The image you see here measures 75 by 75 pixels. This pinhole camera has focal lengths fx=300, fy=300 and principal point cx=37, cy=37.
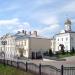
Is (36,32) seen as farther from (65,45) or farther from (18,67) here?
(18,67)

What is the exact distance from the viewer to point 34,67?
26312 millimetres

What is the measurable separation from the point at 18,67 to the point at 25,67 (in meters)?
3.93

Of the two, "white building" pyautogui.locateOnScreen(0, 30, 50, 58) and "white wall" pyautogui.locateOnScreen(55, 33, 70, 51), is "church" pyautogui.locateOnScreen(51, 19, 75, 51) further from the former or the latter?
"white building" pyautogui.locateOnScreen(0, 30, 50, 58)

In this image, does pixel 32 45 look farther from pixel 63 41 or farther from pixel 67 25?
pixel 67 25

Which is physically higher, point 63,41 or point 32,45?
point 63,41

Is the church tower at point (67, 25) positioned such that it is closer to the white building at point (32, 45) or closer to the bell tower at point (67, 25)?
the bell tower at point (67, 25)

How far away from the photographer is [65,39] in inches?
3302

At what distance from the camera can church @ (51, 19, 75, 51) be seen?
8212 centimetres

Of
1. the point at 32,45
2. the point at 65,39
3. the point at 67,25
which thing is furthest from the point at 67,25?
the point at 32,45

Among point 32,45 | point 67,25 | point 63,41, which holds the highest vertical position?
point 67,25

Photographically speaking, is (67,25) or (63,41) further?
(67,25)

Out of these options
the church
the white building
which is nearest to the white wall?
the church

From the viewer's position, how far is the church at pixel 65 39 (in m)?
82.1

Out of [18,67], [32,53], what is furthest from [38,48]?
[18,67]
